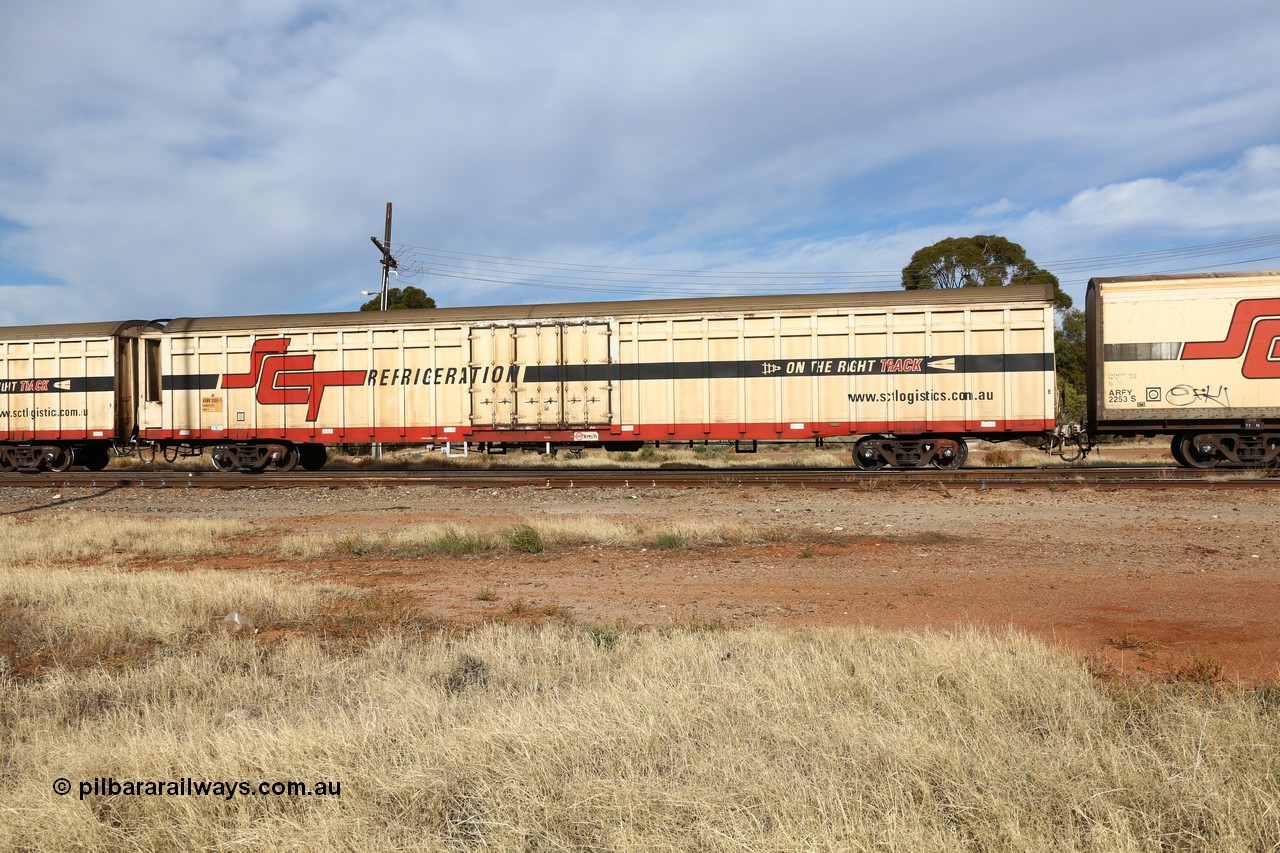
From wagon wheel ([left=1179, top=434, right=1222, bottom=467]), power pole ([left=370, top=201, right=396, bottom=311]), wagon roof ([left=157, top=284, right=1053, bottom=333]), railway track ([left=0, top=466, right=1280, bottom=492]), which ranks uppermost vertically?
power pole ([left=370, top=201, right=396, bottom=311])

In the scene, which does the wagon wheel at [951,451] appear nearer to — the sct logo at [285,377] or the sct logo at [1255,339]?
the sct logo at [1255,339]

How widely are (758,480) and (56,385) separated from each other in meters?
19.2

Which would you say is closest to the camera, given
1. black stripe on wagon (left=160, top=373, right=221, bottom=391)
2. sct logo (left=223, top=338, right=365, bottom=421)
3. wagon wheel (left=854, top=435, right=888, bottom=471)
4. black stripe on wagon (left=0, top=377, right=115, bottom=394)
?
wagon wheel (left=854, top=435, right=888, bottom=471)

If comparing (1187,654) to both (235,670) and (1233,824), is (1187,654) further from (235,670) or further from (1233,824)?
(235,670)

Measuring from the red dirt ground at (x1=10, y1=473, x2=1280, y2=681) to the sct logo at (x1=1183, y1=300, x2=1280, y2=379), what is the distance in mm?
3536

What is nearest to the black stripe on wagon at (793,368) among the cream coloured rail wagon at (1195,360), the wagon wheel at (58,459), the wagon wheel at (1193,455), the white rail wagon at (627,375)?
the white rail wagon at (627,375)

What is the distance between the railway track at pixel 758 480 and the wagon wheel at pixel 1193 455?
0.49 m

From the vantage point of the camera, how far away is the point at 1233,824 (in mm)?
2941

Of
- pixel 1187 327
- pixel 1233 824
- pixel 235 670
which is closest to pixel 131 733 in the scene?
pixel 235 670

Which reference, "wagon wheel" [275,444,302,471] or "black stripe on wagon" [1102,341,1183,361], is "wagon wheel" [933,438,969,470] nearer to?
"black stripe on wagon" [1102,341,1183,361]

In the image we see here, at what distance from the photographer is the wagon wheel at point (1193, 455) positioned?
16.6 metres

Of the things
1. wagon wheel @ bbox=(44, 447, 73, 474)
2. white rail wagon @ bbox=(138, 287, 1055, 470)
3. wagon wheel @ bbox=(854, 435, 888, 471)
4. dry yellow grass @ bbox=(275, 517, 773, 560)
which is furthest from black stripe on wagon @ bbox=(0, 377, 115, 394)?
wagon wheel @ bbox=(854, 435, 888, 471)

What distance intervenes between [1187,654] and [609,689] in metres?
4.27

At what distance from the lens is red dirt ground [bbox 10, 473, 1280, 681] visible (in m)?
6.70
